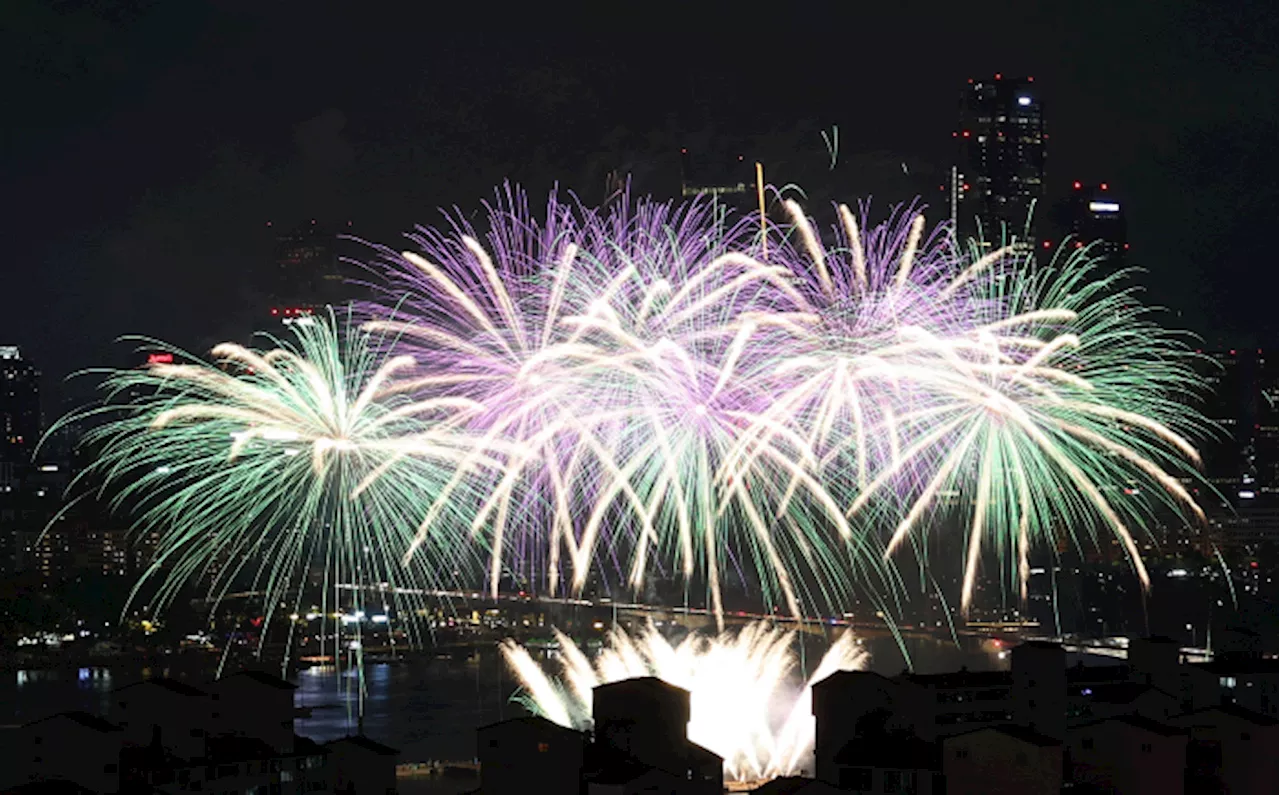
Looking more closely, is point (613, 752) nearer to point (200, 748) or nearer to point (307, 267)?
point (200, 748)

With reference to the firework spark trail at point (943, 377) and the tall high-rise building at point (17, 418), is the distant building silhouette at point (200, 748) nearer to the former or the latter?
the firework spark trail at point (943, 377)

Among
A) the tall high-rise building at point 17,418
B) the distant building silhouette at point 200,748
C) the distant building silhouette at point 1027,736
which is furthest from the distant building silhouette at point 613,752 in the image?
the tall high-rise building at point 17,418

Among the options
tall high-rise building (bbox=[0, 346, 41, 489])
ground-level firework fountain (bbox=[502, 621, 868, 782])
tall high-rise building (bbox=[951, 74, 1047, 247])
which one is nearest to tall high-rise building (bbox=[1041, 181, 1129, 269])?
tall high-rise building (bbox=[951, 74, 1047, 247])

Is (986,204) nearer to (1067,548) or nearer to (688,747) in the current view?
(1067,548)

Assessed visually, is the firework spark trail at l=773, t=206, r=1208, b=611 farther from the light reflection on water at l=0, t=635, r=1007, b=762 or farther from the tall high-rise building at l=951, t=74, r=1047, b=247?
the tall high-rise building at l=951, t=74, r=1047, b=247

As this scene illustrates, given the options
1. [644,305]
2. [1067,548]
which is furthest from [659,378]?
[1067,548]
